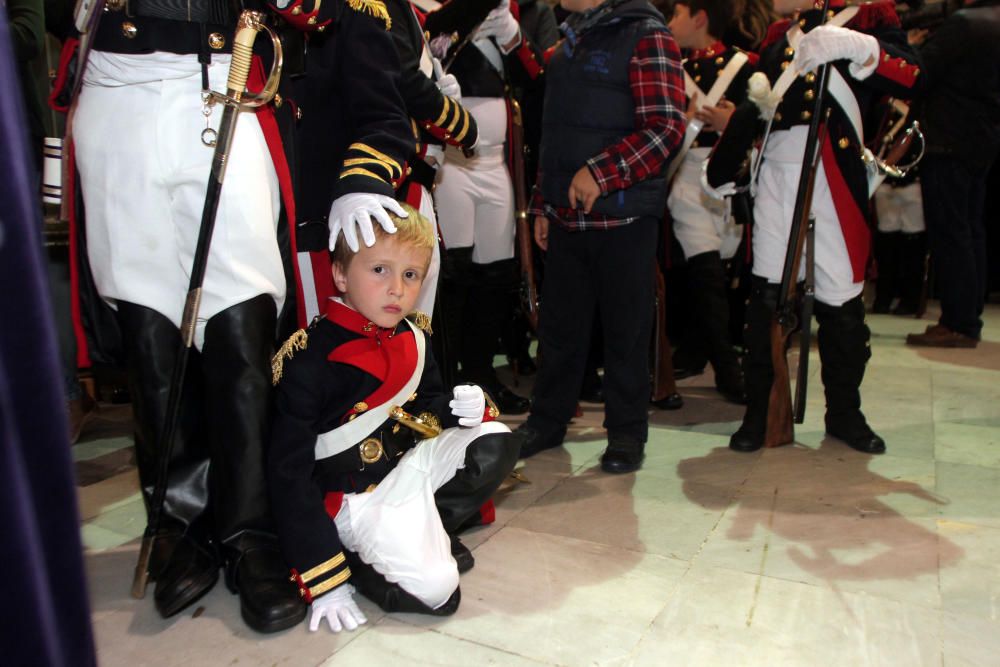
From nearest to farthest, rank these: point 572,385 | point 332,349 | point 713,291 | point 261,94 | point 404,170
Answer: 1. point 261,94
2. point 332,349
3. point 404,170
4. point 572,385
5. point 713,291

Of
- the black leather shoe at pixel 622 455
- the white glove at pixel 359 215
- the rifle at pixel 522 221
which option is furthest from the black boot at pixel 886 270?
the white glove at pixel 359 215

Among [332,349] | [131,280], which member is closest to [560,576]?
[332,349]

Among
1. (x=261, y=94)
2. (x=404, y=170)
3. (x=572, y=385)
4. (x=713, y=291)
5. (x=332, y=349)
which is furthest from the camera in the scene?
(x=713, y=291)

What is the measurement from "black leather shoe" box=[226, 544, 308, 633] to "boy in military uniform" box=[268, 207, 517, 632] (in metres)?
0.04

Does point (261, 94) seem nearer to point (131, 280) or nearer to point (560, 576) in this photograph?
point (131, 280)

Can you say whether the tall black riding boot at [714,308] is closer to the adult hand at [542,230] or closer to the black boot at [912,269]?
the adult hand at [542,230]

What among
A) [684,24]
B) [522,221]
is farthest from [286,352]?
[684,24]

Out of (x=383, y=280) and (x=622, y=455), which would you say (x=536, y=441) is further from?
(x=383, y=280)

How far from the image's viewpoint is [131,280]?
5.58 feet

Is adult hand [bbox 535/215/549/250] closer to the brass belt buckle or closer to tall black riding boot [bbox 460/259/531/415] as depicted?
tall black riding boot [bbox 460/259/531/415]

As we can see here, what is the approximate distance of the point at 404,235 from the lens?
1.74 m

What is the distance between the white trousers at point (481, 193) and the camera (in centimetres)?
305

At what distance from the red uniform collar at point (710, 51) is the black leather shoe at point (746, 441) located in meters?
1.61

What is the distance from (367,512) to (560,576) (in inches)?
18.1
